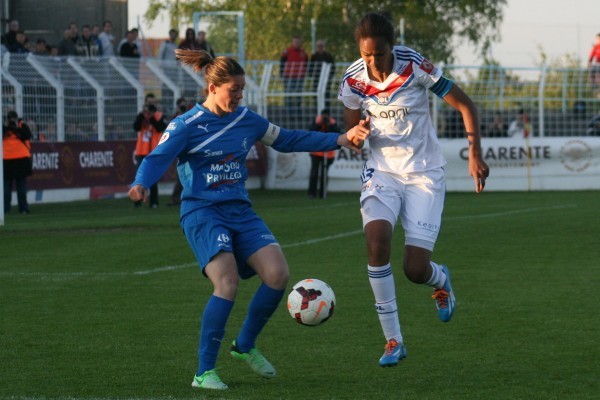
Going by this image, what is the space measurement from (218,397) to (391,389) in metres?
0.93

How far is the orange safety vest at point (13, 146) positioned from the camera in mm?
21312

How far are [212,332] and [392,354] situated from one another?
1136 mm

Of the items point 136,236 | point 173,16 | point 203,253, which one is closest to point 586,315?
point 203,253

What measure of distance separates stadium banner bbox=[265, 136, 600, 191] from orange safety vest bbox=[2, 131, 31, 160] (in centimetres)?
843

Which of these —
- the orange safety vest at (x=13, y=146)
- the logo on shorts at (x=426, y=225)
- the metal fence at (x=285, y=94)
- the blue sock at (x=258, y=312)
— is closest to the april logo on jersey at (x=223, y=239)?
the blue sock at (x=258, y=312)

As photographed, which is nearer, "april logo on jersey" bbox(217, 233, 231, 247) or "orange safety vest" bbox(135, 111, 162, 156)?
"april logo on jersey" bbox(217, 233, 231, 247)

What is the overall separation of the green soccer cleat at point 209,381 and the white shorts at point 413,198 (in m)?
1.43

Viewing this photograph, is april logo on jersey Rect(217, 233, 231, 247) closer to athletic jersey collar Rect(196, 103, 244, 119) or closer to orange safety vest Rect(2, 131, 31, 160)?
athletic jersey collar Rect(196, 103, 244, 119)

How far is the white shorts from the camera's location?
7.82 meters

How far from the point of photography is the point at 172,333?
8938 millimetres

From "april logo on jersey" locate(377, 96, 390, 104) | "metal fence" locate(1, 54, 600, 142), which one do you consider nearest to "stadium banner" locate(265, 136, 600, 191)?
"metal fence" locate(1, 54, 600, 142)

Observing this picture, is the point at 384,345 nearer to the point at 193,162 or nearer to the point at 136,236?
the point at 193,162

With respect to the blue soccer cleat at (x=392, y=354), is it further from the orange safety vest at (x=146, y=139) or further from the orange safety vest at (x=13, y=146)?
the orange safety vest at (x=146, y=139)

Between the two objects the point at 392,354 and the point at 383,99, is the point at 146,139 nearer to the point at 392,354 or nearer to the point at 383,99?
the point at 383,99
